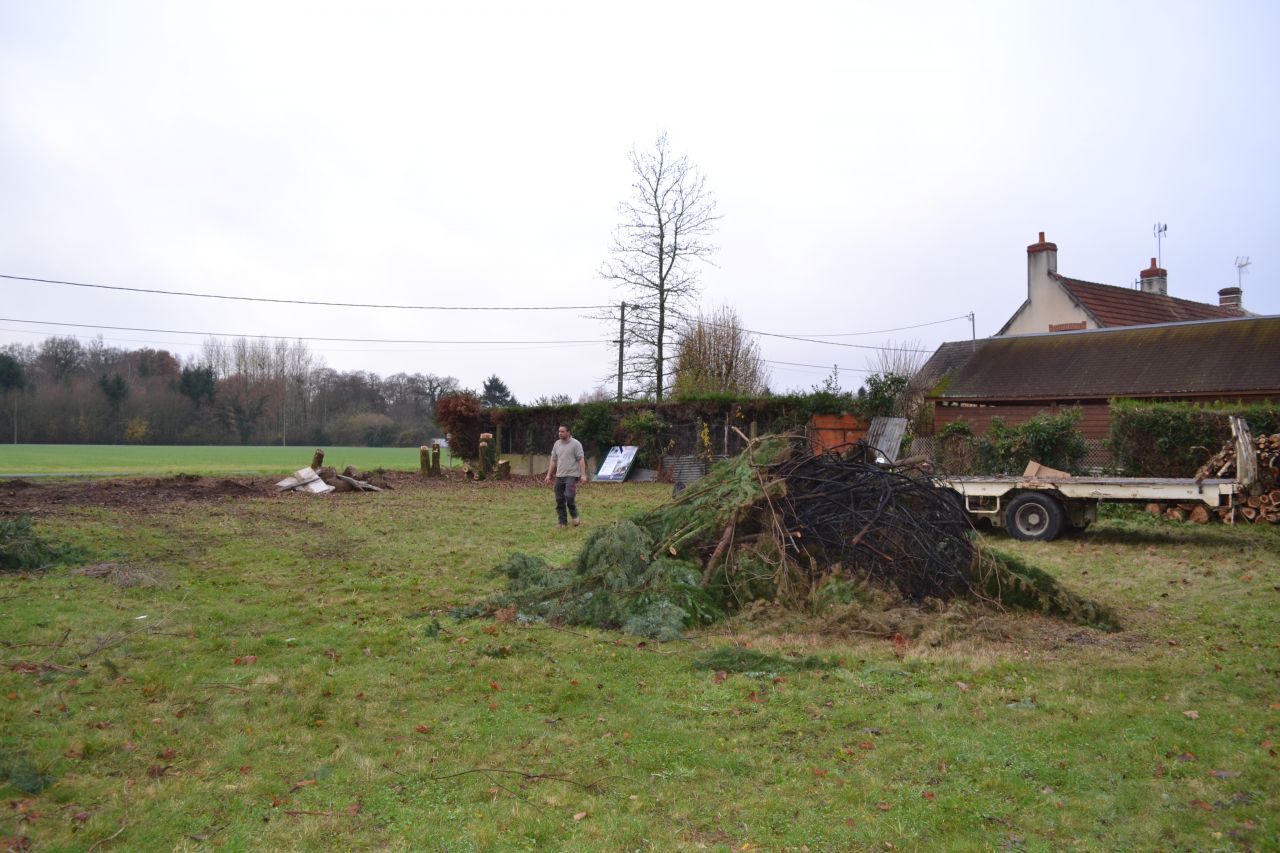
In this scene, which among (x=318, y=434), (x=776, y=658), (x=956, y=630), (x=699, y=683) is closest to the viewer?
(x=699, y=683)

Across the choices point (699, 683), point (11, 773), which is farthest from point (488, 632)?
point (11, 773)

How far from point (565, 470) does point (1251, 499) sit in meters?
11.1

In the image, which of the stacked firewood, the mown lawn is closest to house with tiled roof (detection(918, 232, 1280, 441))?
the stacked firewood

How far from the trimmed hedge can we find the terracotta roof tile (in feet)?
46.8

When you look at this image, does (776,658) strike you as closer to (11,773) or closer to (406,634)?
(406,634)

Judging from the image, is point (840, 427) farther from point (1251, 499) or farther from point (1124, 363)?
point (1251, 499)

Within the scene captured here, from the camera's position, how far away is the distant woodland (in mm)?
62906

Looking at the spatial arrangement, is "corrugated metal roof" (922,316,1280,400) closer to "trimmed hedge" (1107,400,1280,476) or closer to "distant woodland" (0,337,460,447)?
"trimmed hedge" (1107,400,1280,476)

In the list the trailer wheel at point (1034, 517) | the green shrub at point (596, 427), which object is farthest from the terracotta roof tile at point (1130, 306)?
the trailer wheel at point (1034, 517)

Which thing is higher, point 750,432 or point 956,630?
point 750,432

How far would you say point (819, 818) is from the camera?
12.6ft

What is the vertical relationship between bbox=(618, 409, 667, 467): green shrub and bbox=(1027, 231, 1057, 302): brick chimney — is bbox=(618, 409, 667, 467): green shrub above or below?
below

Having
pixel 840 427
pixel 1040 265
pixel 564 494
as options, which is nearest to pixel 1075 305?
pixel 1040 265

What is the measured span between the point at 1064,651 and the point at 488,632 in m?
4.50
